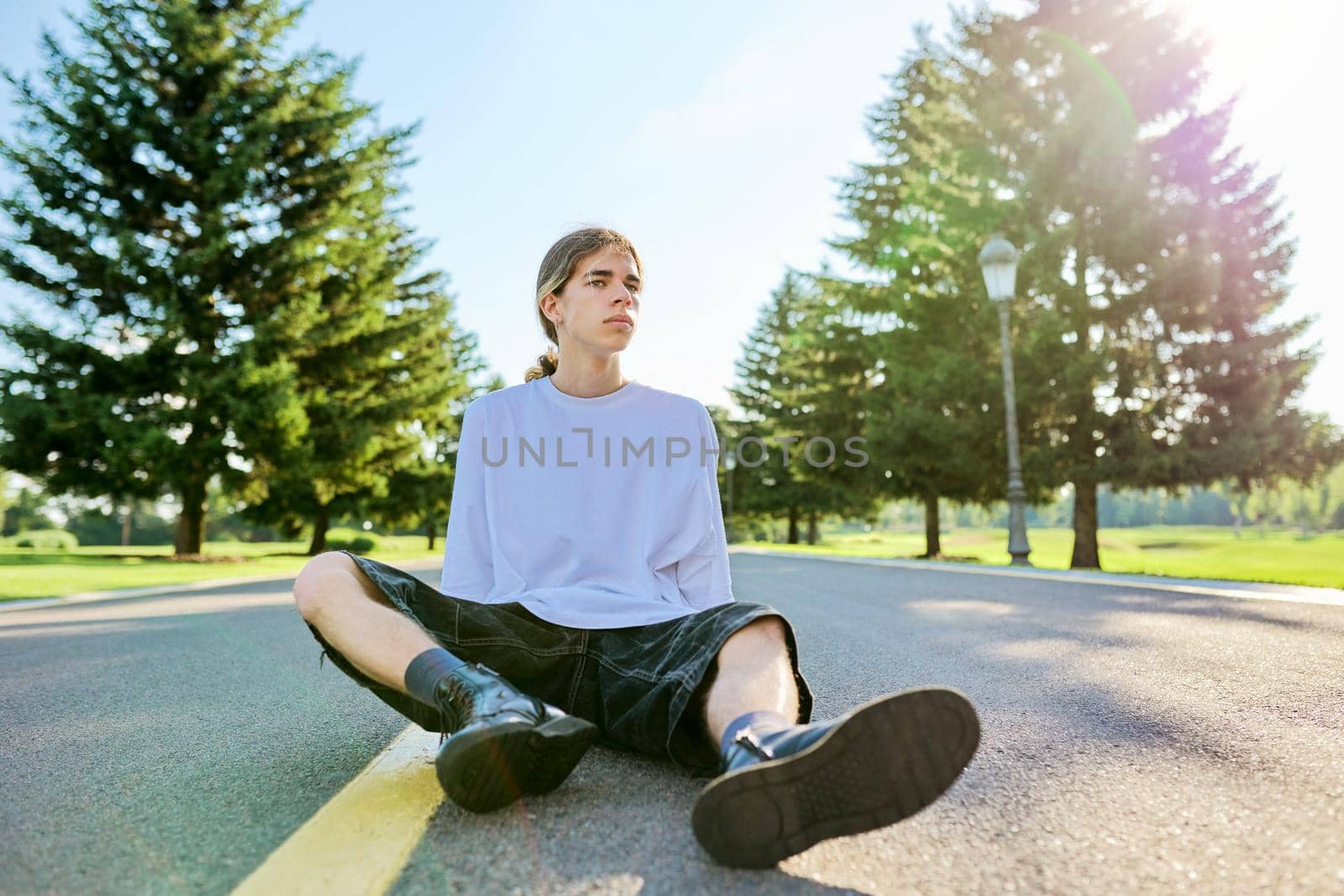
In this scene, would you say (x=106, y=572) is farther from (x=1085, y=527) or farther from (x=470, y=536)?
(x=1085, y=527)

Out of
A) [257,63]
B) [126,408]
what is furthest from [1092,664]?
[257,63]

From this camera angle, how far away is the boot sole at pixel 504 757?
4.75ft

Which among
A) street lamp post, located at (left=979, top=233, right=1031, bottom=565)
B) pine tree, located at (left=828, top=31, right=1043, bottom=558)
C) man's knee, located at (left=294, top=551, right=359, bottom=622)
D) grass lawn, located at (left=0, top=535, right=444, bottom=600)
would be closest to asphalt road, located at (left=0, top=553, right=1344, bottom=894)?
man's knee, located at (left=294, top=551, right=359, bottom=622)

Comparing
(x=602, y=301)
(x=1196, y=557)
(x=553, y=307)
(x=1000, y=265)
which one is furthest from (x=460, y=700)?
(x=1196, y=557)

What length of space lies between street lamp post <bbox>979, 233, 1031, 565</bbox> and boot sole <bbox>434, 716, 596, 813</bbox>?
10.8 meters

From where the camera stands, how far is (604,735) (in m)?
2.04

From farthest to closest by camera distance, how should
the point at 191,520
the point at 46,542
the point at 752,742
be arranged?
the point at 46,542, the point at 191,520, the point at 752,742

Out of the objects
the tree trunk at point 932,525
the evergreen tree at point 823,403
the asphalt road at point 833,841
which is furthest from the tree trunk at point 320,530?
the asphalt road at point 833,841

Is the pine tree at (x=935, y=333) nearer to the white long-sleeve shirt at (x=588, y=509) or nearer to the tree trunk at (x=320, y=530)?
the white long-sleeve shirt at (x=588, y=509)

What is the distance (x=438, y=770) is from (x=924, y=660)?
102 inches

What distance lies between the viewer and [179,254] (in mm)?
16688

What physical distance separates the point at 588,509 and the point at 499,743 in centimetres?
91

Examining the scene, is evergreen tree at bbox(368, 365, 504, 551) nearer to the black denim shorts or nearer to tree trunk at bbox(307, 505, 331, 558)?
tree trunk at bbox(307, 505, 331, 558)

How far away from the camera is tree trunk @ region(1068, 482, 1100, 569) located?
14398mm
